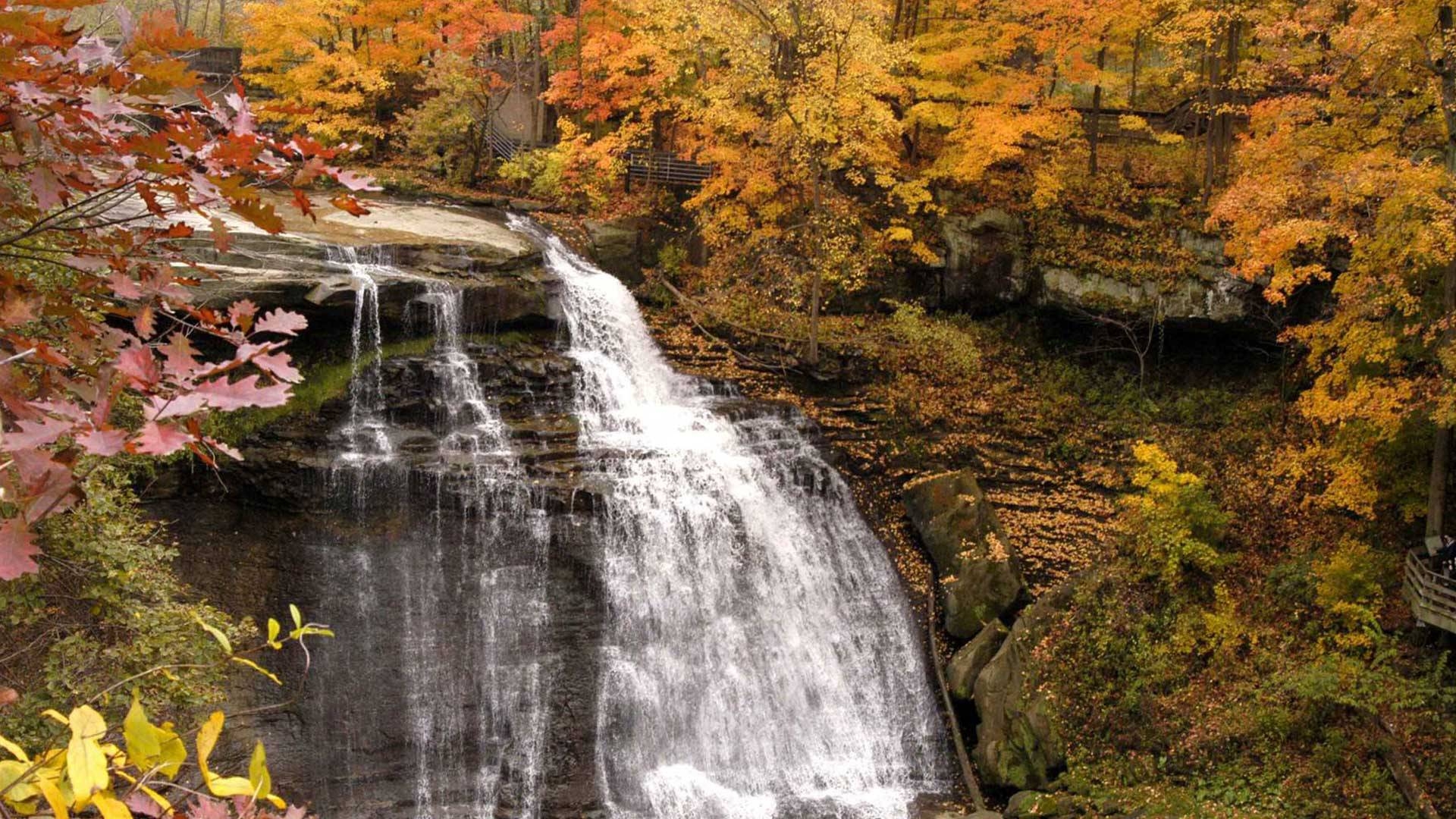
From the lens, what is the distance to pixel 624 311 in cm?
1755

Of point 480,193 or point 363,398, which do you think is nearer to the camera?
point 363,398

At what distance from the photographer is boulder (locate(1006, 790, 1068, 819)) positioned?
1116 centimetres

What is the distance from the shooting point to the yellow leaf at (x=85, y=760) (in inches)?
54.5

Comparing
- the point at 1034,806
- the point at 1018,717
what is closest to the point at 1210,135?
the point at 1018,717

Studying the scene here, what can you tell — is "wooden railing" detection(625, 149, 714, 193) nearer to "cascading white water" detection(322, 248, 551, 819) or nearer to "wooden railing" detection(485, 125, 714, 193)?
"wooden railing" detection(485, 125, 714, 193)

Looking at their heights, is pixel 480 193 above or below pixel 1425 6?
below

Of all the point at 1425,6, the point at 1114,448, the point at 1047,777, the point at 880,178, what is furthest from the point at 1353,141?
the point at 1047,777

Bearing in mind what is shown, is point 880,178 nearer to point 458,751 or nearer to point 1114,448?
point 1114,448

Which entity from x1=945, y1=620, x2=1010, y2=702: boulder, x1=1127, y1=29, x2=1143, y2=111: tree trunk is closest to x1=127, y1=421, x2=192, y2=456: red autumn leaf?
x1=945, y1=620, x2=1010, y2=702: boulder

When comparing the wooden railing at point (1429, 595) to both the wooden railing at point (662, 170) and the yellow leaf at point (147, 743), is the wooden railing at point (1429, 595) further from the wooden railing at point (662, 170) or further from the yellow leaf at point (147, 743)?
the wooden railing at point (662, 170)

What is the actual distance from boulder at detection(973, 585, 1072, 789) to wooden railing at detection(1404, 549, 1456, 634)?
4.00 metres

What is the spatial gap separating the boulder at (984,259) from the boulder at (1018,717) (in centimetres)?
755

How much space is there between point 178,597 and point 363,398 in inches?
143

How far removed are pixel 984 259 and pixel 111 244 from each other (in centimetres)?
1792
